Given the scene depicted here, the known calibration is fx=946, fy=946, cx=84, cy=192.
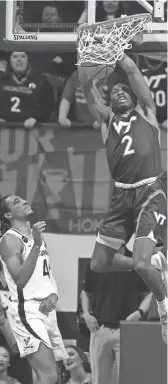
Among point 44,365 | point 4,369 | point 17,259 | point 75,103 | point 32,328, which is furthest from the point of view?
point 75,103

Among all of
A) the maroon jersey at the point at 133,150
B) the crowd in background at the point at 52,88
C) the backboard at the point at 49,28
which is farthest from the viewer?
the crowd in background at the point at 52,88

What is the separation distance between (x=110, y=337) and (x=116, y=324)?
142 millimetres

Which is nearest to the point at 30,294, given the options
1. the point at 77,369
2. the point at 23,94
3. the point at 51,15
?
the point at 77,369

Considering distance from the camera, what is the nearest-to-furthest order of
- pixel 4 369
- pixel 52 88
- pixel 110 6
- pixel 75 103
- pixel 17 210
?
pixel 17 210 < pixel 4 369 < pixel 110 6 < pixel 75 103 < pixel 52 88

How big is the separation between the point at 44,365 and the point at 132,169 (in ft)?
6.28

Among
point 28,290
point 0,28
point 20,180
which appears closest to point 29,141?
point 20,180

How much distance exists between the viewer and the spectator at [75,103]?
32.3ft

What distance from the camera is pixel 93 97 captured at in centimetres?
778

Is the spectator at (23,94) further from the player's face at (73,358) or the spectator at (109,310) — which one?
the player's face at (73,358)

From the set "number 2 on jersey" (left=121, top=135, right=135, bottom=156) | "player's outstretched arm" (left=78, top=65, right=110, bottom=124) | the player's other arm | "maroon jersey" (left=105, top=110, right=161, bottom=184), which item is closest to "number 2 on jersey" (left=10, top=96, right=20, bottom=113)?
the player's other arm

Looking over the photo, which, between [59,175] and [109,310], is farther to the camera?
[59,175]

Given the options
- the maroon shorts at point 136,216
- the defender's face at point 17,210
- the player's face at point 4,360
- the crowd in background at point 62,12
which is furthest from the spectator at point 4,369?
the crowd in background at point 62,12

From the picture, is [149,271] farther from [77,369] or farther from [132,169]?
[77,369]

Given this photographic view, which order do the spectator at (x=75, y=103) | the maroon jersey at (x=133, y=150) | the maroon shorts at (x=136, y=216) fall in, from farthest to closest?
1. the spectator at (x=75, y=103)
2. the maroon jersey at (x=133, y=150)
3. the maroon shorts at (x=136, y=216)
